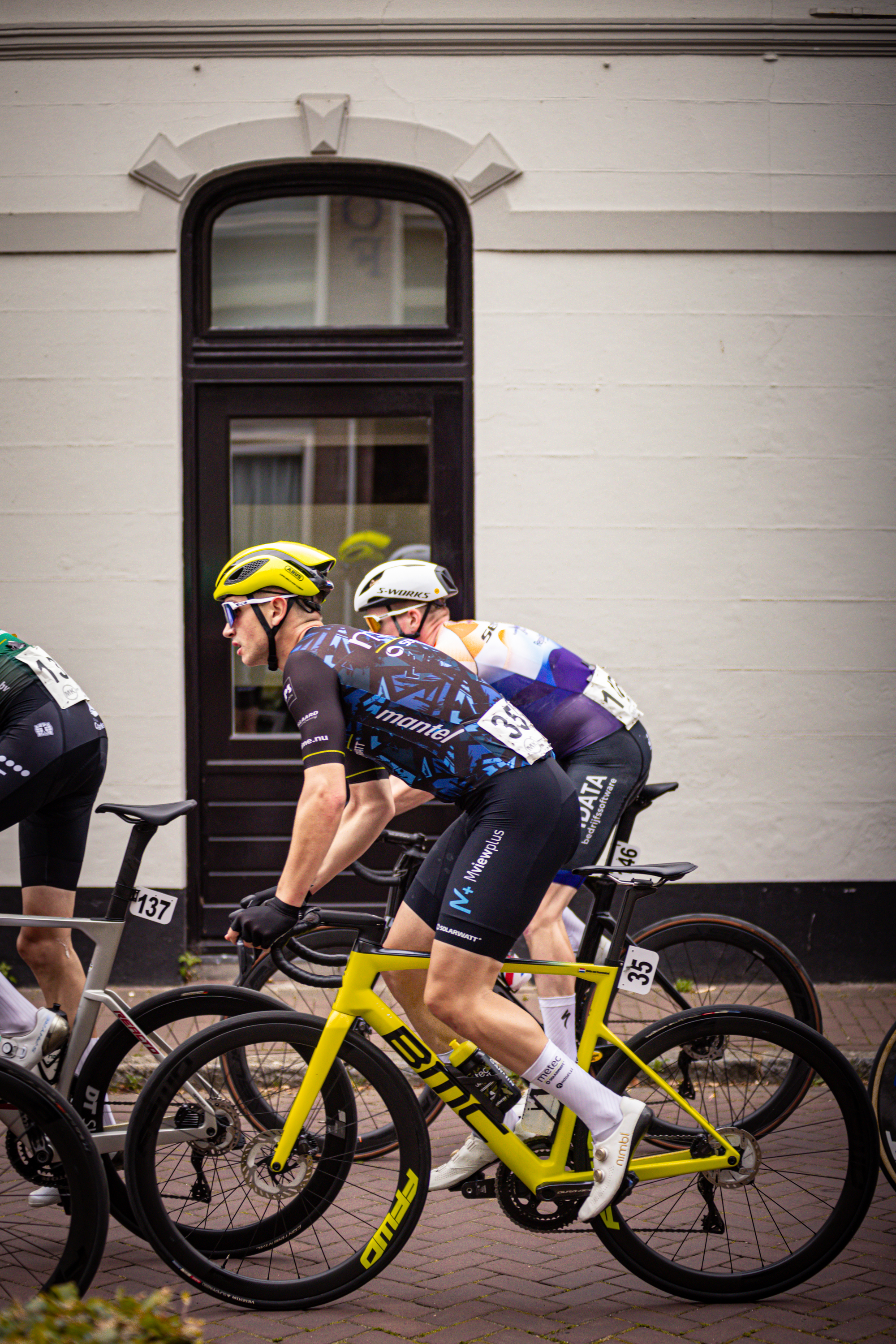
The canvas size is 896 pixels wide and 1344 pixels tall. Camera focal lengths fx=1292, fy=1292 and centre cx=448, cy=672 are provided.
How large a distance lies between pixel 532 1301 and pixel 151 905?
5.05ft

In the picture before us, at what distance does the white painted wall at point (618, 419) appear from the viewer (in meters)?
7.36

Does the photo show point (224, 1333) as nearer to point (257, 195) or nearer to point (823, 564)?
point (823, 564)

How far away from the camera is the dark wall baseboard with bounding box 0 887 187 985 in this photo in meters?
7.26

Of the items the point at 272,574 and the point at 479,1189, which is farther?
the point at 272,574

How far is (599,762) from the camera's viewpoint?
16.2ft

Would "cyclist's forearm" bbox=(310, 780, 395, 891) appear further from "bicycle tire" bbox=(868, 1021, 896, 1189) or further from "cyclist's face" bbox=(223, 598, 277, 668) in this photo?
"bicycle tire" bbox=(868, 1021, 896, 1189)

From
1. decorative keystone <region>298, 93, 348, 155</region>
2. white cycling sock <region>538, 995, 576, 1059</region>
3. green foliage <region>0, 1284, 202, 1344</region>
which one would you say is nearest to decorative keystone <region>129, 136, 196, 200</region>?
decorative keystone <region>298, 93, 348, 155</region>

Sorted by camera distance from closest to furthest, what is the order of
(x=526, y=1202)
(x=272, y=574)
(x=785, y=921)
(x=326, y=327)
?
1. (x=526, y=1202)
2. (x=272, y=574)
3. (x=785, y=921)
4. (x=326, y=327)

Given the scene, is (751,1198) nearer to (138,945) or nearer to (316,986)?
(316,986)

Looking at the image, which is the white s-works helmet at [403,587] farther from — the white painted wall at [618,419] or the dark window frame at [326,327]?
the dark window frame at [326,327]

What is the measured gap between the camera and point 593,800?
490cm

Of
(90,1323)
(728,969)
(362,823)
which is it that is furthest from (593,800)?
(90,1323)

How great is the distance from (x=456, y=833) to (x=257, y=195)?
210 inches

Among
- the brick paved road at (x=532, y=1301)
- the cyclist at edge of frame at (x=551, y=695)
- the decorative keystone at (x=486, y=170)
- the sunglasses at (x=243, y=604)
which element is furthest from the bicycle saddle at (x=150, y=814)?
the decorative keystone at (x=486, y=170)
